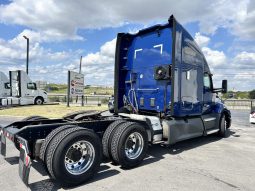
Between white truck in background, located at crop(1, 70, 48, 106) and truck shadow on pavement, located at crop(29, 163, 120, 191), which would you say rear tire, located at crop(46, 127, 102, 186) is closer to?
truck shadow on pavement, located at crop(29, 163, 120, 191)

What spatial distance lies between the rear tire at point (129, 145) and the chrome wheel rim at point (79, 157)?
0.65m

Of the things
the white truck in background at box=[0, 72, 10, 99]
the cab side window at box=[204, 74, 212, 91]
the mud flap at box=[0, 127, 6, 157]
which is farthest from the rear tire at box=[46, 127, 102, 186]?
the white truck in background at box=[0, 72, 10, 99]

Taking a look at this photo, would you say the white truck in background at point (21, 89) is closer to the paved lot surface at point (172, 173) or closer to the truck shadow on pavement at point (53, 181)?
the paved lot surface at point (172, 173)

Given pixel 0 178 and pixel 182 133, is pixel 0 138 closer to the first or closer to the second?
pixel 0 178

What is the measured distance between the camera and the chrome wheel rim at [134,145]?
19.1ft

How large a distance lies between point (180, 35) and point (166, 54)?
62cm

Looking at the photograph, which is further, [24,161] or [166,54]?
[166,54]

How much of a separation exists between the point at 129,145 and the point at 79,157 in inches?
53.3

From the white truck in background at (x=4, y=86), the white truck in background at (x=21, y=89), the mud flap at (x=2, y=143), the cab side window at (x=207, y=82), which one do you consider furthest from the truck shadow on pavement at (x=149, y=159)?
the white truck in background at (x=4, y=86)

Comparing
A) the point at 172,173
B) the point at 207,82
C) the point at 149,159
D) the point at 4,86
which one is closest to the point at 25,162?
the point at 172,173

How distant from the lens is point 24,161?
175 inches

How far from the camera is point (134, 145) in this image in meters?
5.97

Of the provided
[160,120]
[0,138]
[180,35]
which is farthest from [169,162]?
[0,138]

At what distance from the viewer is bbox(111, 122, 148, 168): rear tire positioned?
546 cm
